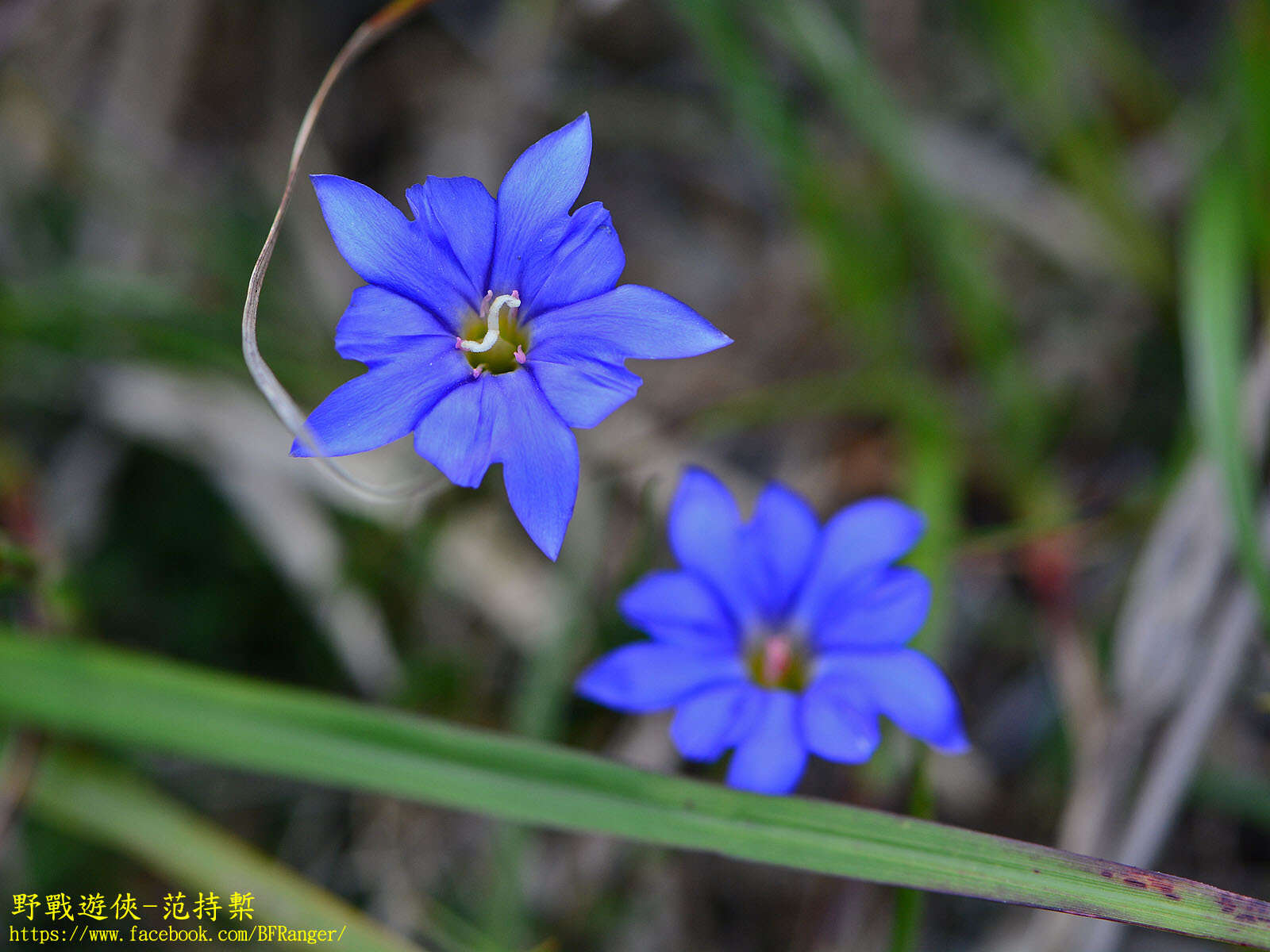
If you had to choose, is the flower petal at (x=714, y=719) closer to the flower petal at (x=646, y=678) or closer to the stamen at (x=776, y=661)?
the flower petal at (x=646, y=678)

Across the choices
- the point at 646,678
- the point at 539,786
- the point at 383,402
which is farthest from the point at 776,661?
the point at 383,402

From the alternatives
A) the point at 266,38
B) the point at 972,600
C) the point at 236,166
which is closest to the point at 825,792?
the point at 972,600

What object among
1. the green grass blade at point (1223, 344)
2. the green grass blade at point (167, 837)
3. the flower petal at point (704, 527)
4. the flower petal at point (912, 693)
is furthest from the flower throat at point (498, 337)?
the green grass blade at point (1223, 344)

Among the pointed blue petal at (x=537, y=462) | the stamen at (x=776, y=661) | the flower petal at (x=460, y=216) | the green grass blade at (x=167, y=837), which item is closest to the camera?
the pointed blue petal at (x=537, y=462)

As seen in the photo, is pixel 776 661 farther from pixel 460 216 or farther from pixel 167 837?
pixel 167 837

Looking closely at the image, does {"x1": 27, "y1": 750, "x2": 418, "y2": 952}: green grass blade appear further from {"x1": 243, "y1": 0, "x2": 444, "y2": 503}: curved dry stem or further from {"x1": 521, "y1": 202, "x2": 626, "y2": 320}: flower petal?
{"x1": 521, "y1": 202, "x2": 626, "y2": 320}: flower petal

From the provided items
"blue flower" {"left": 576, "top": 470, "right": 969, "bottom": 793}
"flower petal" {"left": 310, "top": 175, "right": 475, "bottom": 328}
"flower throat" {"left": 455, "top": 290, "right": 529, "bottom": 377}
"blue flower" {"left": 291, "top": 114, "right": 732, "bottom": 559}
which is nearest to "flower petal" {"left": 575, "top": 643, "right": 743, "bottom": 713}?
"blue flower" {"left": 576, "top": 470, "right": 969, "bottom": 793}
